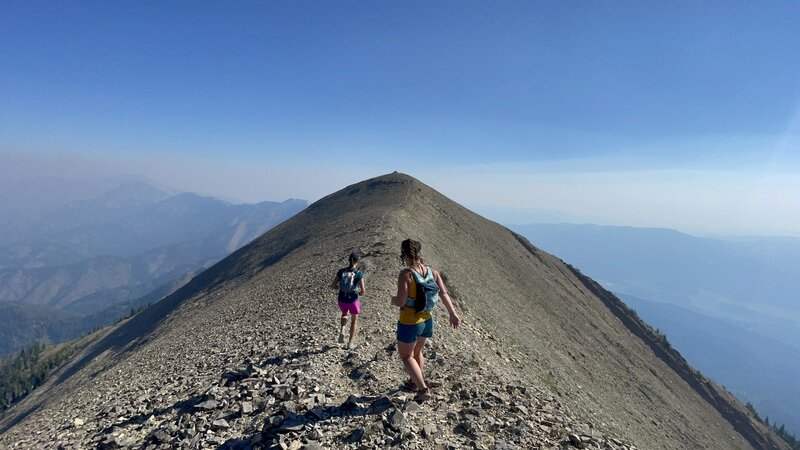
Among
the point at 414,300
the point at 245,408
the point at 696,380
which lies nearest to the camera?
the point at 414,300

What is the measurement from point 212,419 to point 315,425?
3024 millimetres

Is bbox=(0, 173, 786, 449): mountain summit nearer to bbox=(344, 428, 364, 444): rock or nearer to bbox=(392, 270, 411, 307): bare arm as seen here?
bbox=(344, 428, 364, 444): rock

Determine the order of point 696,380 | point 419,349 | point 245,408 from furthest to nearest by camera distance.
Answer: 1. point 696,380
2. point 245,408
3. point 419,349

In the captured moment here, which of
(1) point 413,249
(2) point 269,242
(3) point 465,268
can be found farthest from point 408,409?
(2) point 269,242

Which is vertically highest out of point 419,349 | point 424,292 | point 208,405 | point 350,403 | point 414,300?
point 424,292

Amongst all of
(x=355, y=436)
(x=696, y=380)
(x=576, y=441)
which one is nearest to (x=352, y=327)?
(x=355, y=436)

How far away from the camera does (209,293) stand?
137 feet

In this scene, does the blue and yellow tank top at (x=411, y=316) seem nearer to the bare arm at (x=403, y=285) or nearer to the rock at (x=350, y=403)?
the bare arm at (x=403, y=285)

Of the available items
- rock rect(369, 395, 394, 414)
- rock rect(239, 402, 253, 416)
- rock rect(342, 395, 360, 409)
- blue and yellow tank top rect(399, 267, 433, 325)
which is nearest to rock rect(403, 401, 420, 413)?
rock rect(369, 395, 394, 414)

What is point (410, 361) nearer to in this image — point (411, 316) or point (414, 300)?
point (411, 316)

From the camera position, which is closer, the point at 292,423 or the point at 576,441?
the point at 292,423

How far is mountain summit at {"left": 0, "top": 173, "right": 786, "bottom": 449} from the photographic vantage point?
9.24 metres

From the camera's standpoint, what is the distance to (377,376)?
1135cm

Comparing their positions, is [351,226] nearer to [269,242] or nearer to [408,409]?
[269,242]
